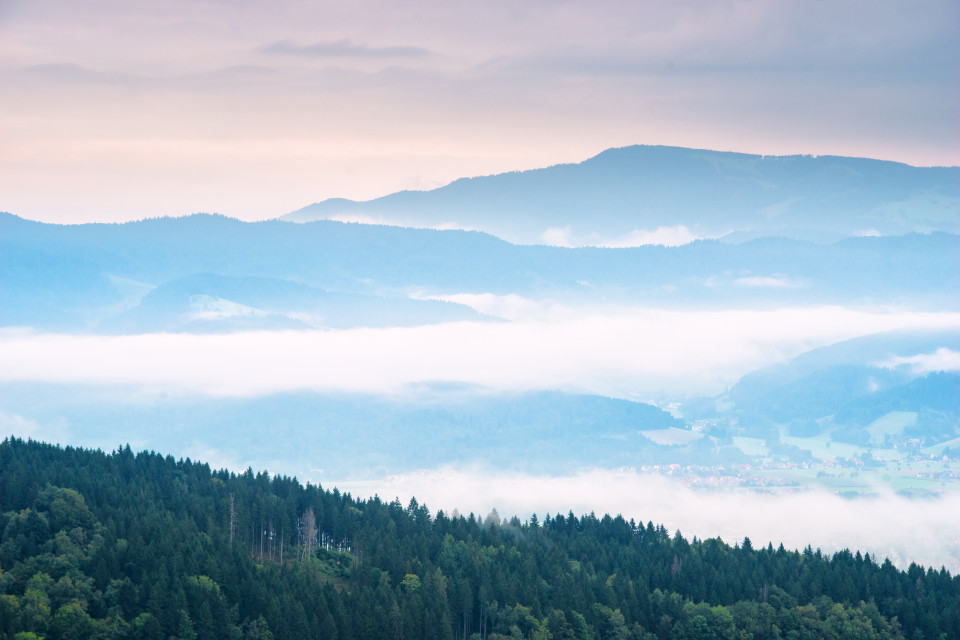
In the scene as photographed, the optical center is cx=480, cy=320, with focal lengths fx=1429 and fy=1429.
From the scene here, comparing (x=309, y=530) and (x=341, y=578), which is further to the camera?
(x=309, y=530)

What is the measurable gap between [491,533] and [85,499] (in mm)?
54361

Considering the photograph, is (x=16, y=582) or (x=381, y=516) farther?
(x=381, y=516)

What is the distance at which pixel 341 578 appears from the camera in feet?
563

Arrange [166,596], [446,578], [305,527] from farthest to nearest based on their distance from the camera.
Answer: [305,527], [446,578], [166,596]

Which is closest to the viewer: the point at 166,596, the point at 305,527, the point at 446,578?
the point at 166,596

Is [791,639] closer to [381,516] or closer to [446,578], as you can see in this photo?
[446,578]

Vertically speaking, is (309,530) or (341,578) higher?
(309,530)

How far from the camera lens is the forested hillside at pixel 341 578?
14375 centimetres

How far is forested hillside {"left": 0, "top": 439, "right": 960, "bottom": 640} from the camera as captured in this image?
5659 inches

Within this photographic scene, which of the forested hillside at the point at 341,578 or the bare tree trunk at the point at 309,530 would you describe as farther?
the bare tree trunk at the point at 309,530

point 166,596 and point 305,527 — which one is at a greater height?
point 305,527

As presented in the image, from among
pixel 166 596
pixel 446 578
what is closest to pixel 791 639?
pixel 446 578

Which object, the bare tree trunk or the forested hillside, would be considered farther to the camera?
the bare tree trunk

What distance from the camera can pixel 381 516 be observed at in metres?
192
